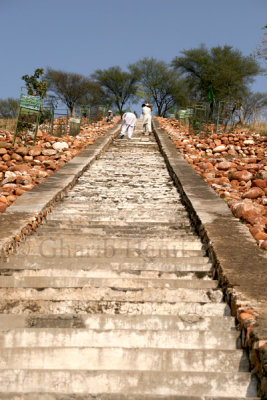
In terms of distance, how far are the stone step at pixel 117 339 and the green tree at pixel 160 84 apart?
39190 mm

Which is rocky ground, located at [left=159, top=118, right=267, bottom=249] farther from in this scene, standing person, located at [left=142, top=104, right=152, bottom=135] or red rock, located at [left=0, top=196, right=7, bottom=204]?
red rock, located at [left=0, top=196, right=7, bottom=204]

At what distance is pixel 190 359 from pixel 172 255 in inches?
57.7

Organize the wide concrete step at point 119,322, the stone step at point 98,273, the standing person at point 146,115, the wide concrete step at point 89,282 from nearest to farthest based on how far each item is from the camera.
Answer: the wide concrete step at point 119,322, the wide concrete step at point 89,282, the stone step at point 98,273, the standing person at point 146,115

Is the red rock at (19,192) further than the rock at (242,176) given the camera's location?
No

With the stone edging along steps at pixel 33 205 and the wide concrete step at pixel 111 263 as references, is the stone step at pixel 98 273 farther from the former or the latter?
the stone edging along steps at pixel 33 205

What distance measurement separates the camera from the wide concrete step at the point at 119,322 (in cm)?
277

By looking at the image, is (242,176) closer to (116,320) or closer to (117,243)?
(117,243)

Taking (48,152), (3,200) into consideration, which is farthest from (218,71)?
(3,200)

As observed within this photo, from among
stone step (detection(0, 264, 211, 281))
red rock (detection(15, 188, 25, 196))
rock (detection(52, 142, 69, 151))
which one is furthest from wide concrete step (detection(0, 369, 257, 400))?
rock (detection(52, 142, 69, 151))

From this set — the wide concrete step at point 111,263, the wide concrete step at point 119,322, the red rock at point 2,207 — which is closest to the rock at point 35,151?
the red rock at point 2,207

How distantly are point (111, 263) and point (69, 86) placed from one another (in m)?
36.3

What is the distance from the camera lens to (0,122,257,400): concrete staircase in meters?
2.36

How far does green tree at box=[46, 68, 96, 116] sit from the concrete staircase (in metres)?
34.7

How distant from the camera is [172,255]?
3.92 m
